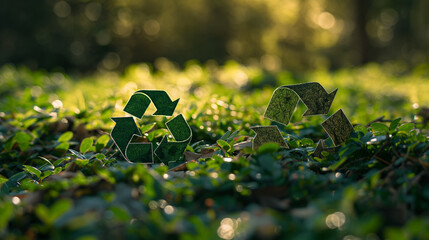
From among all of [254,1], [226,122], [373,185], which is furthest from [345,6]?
[373,185]

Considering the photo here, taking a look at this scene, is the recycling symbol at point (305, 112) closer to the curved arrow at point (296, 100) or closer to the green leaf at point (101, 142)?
the curved arrow at point (296, 100)

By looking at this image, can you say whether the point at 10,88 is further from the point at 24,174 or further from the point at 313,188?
the point at 313,188

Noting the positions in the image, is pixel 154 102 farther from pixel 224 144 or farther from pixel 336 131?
pixel 336 131

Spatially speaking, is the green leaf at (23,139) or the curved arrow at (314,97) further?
the green leaf at (23,139)

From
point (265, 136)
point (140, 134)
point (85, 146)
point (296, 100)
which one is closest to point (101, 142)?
point (85, 146)

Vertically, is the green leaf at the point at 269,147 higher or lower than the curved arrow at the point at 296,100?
lower

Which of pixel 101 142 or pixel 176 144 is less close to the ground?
pixel 176 144

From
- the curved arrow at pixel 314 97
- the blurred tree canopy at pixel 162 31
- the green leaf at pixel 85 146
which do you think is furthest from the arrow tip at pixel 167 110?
the blurred tree canopy at pixel 162 31
